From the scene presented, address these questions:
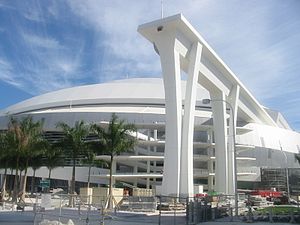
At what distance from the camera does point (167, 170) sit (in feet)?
141

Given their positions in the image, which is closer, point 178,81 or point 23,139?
point 178,81

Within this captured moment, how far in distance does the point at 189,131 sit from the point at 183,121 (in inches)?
76.4

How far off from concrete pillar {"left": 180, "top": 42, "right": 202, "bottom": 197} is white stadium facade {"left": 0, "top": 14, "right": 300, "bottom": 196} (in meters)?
0.11

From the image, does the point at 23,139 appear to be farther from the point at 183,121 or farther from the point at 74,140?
the point at 183,121

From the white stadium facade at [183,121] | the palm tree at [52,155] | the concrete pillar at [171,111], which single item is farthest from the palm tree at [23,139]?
the concrete pillar at [171,111]

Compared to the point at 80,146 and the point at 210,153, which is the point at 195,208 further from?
the point at 210,153

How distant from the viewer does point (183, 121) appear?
4706cm

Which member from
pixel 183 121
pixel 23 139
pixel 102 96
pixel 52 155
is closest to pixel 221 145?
pixel 183 121

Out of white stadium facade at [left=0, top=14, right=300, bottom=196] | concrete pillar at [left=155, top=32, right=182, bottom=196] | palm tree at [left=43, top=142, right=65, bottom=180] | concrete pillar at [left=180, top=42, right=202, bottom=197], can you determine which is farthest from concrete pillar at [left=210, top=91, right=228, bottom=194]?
palm tree at [left=43, top=142, right=65, bottom=180]

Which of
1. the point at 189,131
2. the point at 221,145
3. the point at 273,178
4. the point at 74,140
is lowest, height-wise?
the point at 273,178

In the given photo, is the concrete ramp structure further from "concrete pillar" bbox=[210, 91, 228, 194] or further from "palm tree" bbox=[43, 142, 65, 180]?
"palm tree" bbox=[43, 142, 65, 180]

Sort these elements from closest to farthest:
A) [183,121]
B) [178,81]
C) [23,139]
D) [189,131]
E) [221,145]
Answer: [178,81] → [189,131] → [183,121] → [23,139] → [221,145]

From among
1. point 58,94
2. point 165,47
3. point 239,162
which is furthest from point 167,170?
point 58,94

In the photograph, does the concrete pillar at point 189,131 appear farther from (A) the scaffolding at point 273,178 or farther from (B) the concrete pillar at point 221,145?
(A) the scaffolding at point 273,178
